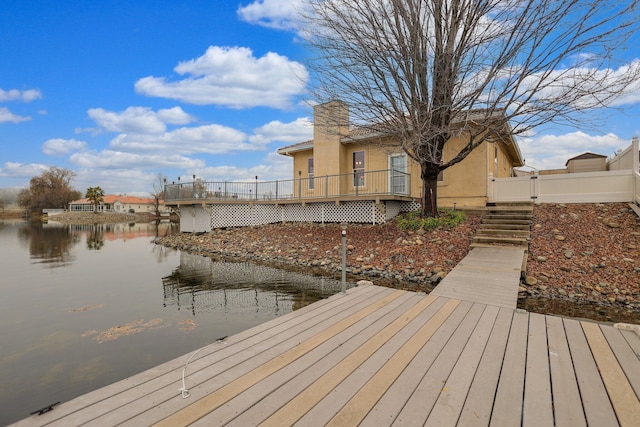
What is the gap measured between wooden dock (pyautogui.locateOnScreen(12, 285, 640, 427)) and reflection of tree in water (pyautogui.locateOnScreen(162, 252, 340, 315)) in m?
2.94

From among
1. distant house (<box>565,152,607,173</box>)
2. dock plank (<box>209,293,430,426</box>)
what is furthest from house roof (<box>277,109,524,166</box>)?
dock plank (<box>209,293,430,426</box>)

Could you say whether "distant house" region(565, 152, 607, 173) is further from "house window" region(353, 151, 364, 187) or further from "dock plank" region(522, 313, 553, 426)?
"dock plank" region(522, 313, 553, 426)

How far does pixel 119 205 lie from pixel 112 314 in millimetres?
76790

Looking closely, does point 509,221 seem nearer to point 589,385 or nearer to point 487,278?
point 487,278

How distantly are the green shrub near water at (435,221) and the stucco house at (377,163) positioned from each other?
71.7 inches

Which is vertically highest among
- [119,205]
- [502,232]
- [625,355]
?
[119,205]

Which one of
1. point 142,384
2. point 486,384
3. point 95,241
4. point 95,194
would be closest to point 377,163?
point 486,384

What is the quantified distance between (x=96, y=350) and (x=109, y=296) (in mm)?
3185

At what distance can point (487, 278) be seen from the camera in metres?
5.67

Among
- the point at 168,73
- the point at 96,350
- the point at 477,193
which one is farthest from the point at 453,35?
the point at 168,73

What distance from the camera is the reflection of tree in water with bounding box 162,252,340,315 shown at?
6.23 m

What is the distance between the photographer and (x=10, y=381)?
3.53 meters

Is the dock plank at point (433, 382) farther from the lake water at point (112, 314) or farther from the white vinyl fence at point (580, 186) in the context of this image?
the white vinyl fence at point (580, 186)

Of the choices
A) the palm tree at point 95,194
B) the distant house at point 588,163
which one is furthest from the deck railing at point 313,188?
the palm tree at point 95,194
